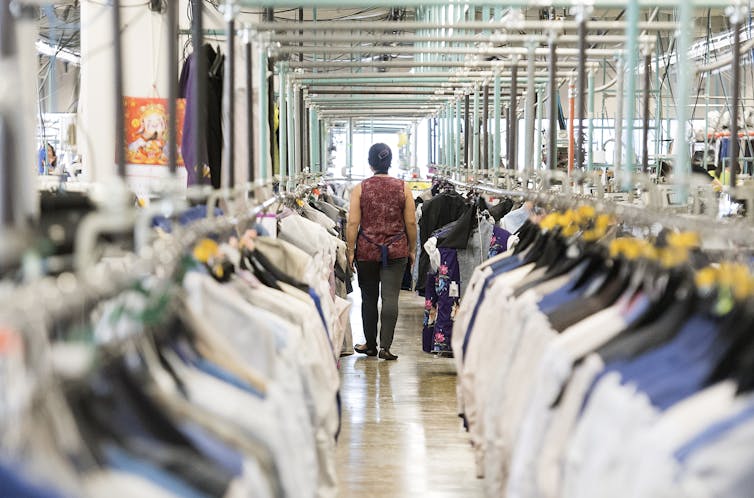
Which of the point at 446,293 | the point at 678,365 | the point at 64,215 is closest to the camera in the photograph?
the point at 678,365

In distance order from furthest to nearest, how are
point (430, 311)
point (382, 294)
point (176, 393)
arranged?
1. point (382, 294)
2. point (430, 311)
3. point (176, 393)

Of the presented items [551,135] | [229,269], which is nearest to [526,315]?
[229,269]

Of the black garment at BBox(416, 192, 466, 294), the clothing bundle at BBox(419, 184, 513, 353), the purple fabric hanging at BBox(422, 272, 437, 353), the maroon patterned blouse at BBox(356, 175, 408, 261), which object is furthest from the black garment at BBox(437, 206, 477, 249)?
the black garment at BBox(416, 192, 466, 294)

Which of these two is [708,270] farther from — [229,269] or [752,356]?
[229,269]

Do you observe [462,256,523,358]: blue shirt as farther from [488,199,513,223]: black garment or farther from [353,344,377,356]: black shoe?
[353,344,377,356]: black shoe

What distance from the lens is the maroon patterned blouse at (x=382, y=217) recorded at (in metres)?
6.79

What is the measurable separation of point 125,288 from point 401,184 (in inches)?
205

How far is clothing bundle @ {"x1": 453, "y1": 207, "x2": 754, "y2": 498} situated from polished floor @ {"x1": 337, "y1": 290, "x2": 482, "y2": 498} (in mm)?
1248

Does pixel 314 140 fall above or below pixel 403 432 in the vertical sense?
above

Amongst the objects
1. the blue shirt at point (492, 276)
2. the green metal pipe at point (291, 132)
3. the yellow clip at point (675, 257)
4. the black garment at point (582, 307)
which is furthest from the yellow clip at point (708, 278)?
the green metal pipe at point (291, 132)

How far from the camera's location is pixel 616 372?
1.97 metres

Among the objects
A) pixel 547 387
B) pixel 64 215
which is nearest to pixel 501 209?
pixel 64 215

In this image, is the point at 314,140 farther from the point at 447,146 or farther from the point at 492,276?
the point at 492,276

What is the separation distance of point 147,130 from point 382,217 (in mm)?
2046
